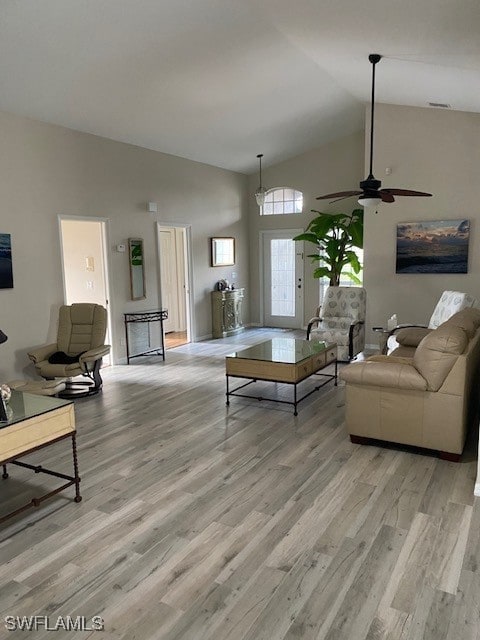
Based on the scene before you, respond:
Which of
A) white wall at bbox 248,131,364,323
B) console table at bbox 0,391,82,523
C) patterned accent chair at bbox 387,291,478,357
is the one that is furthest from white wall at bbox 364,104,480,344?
console table at bbox 0,391,82,523

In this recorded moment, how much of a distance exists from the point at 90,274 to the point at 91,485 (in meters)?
4.10

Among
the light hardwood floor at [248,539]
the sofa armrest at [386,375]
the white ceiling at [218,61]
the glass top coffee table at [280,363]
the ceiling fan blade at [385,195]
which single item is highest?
the white ceiling at [218,61]

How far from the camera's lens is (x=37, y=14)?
145 inches

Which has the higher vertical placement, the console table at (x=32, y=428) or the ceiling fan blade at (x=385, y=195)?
the ceiling fan blade at (x=385, y=195)

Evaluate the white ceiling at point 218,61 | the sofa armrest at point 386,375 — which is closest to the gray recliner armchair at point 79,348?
the white ceiling at point 218,61

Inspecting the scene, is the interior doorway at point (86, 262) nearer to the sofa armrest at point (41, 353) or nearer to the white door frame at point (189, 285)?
the sofa armrest at point (41, 353)

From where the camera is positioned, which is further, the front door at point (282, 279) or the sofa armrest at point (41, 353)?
the front door at point (282, 279)

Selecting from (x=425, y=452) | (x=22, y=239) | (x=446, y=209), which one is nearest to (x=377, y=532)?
(x=425, y=452)

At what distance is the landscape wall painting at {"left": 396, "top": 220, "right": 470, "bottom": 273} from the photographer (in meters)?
6.62

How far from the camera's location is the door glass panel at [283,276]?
9492 millimetres

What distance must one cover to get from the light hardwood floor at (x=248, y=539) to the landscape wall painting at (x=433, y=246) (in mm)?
3597

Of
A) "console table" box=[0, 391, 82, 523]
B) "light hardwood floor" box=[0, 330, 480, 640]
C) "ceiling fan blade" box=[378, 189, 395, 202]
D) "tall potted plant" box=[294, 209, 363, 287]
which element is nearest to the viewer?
"light hardwood floor" box=[0, 330, 480, 640]

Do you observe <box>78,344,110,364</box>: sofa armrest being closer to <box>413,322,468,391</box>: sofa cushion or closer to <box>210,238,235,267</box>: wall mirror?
<box>413,322,468,391</box>: sofa cushion

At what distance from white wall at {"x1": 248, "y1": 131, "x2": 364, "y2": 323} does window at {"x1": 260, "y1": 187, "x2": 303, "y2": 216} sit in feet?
0.37
